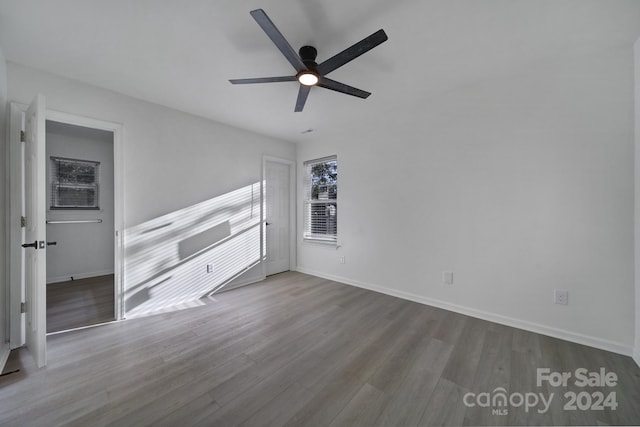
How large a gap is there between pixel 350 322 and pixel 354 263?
1313mm

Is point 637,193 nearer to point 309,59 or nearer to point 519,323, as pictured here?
point 519,323

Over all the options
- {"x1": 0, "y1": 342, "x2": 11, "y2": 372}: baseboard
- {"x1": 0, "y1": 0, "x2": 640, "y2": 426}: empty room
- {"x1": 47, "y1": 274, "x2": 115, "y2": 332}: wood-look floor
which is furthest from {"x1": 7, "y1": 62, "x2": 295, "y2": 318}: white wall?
{"x1": 0, "y1": 342, "x2": 11, "y2": 372}: baseboard

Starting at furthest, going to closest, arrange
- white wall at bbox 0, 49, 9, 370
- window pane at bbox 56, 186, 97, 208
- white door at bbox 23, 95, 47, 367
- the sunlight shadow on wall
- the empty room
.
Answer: window pane at bbox 56, 186, 97, 208 < the sunlight shadow on wall < white wall at bbox 0, 49, 9, 370 < white door at bbox 23, 95, 47, 367 < the empty room

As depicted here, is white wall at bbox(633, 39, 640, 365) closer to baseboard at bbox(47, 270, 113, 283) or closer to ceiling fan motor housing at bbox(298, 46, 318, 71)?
ceiling fan motor housing at bbox(298, 46, 318, 71)

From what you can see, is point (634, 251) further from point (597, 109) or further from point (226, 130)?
point (226, 130)

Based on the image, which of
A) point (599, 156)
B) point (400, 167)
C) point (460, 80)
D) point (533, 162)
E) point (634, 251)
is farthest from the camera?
point (400, 167)

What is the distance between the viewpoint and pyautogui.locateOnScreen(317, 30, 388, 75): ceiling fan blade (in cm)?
147

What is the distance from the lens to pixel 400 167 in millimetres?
Answer: 3254

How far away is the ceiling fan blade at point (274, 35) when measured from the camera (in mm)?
1322

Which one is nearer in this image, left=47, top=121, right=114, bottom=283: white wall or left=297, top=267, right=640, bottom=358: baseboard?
left=297, top=267, right=640, bottom=358: baseboard

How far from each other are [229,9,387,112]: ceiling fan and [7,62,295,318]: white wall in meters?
1.61

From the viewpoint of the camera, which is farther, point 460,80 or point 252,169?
point 252,169

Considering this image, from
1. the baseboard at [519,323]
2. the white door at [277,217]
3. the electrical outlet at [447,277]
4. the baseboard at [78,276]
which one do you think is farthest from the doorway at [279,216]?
the baseboard at [78,276]

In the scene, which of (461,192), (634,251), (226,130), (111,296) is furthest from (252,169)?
(634,251)
